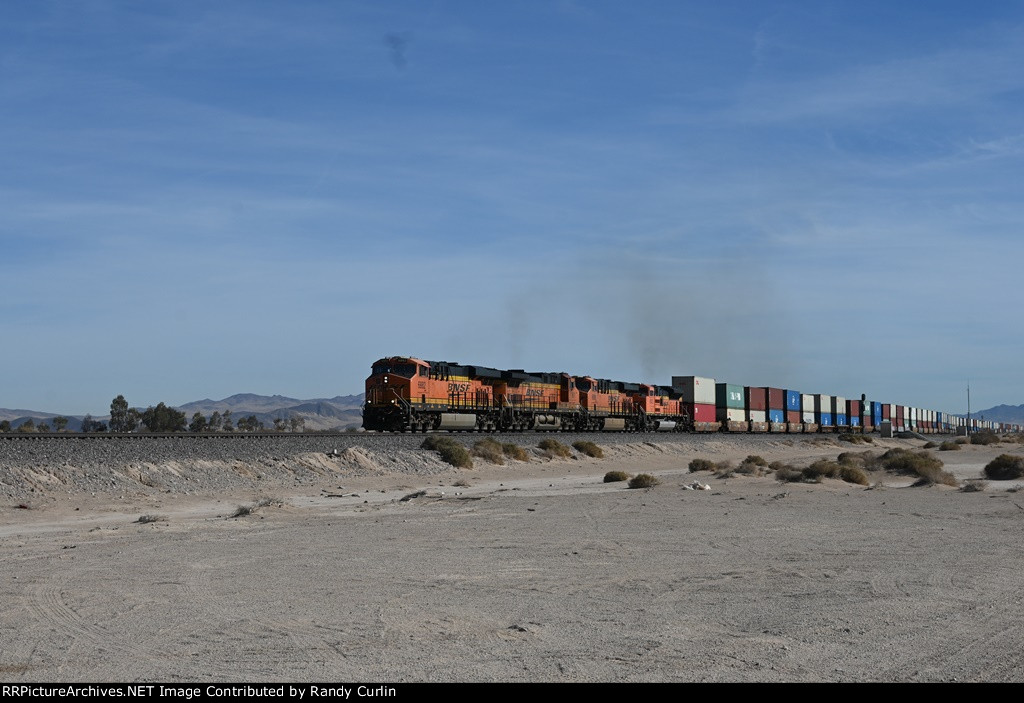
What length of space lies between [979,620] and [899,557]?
13.6 ft

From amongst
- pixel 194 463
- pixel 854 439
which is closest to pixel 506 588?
pixel 194 463

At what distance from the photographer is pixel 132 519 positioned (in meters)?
19.0

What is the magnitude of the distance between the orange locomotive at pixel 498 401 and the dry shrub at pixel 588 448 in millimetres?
4994

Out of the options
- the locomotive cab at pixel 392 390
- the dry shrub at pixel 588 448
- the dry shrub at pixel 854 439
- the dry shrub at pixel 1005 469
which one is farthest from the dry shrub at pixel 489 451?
the dry shrub at pixel 854 439

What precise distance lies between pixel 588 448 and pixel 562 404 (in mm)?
8945

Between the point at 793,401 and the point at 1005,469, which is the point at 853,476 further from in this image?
the point at 793,401

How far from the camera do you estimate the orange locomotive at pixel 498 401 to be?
4331 cm

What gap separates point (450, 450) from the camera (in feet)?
116

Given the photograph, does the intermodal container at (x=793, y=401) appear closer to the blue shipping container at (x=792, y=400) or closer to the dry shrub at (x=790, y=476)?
the blue shipping container at (x=792, y=400)

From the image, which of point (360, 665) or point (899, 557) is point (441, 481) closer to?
point (899, 557)

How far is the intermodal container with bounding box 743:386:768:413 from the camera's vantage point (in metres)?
79.7

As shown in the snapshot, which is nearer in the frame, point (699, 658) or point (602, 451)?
point (699, 658)
